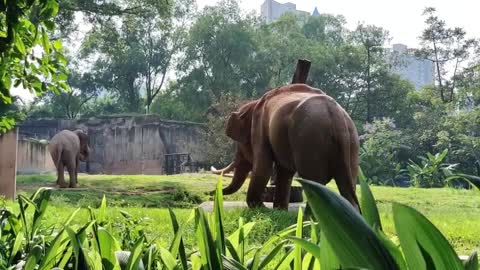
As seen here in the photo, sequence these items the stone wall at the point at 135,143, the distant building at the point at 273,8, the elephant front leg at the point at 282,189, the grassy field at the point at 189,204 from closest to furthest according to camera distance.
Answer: the grassy field at the point at 189,204 < the elephant front leg at the point at 282,189 < the stone wall at the point at 135,143 < the distant building at the point at 273,8

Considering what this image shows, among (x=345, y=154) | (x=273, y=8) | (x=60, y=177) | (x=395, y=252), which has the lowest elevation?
(x=60, y=177)

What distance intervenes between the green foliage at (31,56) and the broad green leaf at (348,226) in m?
1.05

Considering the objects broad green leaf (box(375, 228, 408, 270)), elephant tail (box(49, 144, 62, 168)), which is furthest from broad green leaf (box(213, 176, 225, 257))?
elephant tail (box(49, 144, 62, 168))

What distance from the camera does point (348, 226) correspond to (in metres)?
0.66

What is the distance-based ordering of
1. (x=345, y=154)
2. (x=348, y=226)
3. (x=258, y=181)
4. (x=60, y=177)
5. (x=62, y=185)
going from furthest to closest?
(x=60, y=177) → (x=62, y=185) → (x=258, y=181) → (x=345, y=154) → (x=348, y=226)

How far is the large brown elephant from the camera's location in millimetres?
4406

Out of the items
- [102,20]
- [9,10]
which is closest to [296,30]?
[102,20]

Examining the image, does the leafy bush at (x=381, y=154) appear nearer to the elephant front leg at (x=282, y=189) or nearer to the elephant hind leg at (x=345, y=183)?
the elephant front leg at (x=282, y=189)

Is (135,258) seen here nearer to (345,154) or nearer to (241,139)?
(345,154)

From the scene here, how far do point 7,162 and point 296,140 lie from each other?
331 centimetres

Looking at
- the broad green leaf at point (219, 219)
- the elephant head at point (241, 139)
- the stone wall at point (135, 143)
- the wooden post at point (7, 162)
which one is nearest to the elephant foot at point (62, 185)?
the wooden post at point (7, 162)

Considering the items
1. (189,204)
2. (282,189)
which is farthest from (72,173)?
(282,189)

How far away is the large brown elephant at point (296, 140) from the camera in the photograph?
14.5 ft

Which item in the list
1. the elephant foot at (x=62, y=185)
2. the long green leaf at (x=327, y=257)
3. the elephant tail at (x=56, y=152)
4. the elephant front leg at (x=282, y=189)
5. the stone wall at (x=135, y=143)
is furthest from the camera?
the stone wall at (x=135, y=143)
